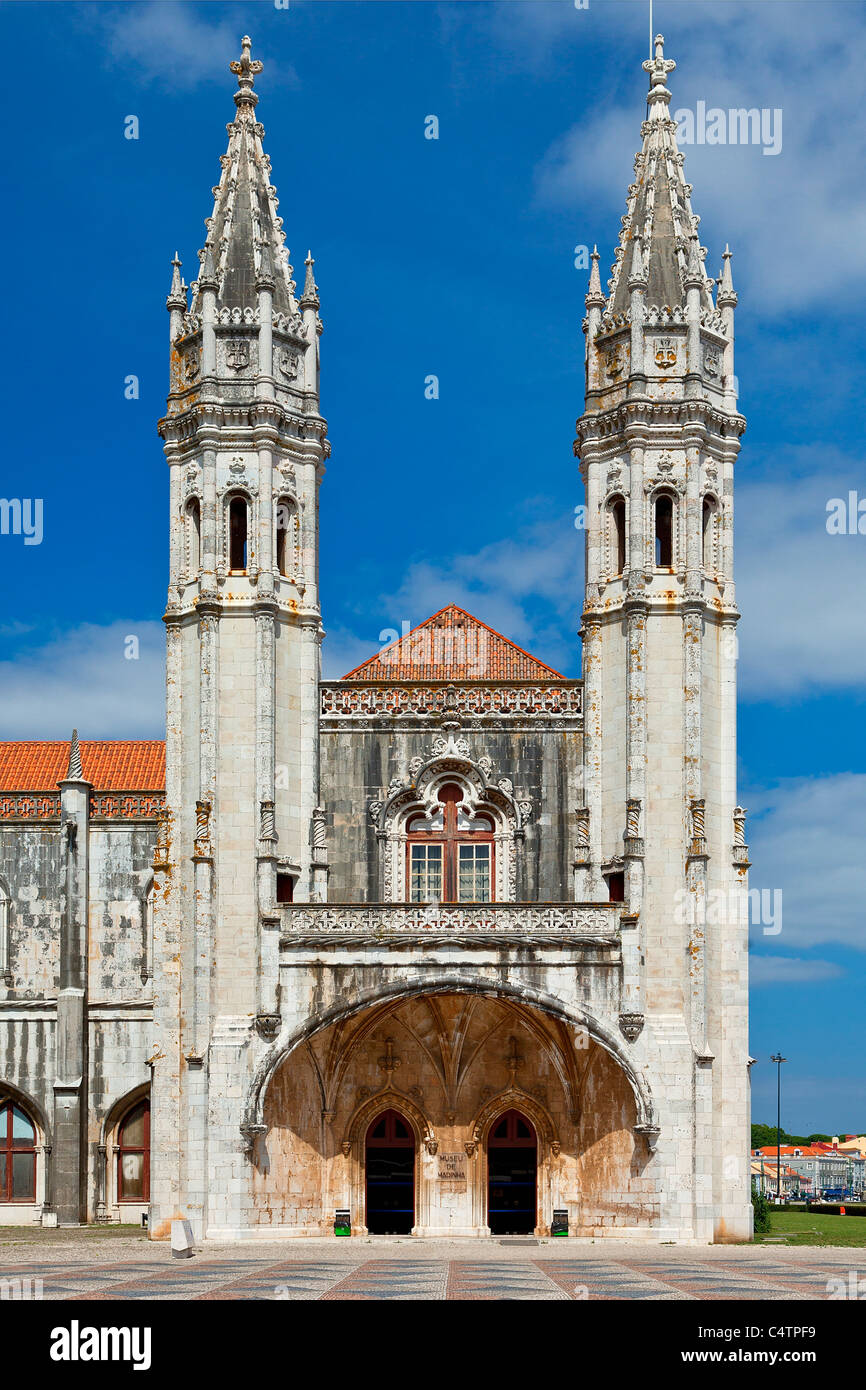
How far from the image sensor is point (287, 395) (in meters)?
41.6

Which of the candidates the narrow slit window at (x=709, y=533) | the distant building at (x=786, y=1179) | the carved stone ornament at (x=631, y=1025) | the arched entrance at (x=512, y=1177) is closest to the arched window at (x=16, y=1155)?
the arched entrance at (x=512, y=1177)

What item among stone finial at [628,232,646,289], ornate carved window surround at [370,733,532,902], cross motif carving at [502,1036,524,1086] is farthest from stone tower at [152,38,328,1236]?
stone finial at [628,232,646,289]

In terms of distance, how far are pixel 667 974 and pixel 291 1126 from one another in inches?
335

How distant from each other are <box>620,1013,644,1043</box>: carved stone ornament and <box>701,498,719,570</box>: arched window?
10090 mm

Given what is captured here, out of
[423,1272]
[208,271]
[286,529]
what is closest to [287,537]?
[286,529]

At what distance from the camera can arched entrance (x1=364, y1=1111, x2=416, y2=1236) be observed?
3997 cm

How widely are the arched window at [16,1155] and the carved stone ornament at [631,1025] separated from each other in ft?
57.4

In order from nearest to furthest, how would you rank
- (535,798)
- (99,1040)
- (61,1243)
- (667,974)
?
1. (61,1243)
2. (667,974)
3. (535,798)
4. (99,1040)

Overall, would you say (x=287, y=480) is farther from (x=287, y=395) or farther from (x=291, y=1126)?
(x=291, y=1126)

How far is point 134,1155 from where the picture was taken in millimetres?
47031

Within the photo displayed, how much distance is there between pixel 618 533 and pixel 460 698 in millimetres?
5146

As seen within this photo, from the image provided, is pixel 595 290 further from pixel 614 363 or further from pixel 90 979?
pixel 90 979
